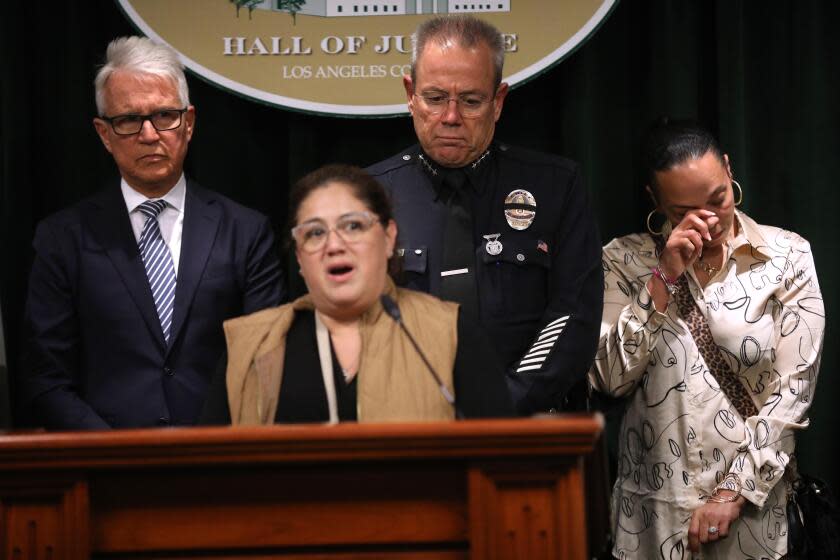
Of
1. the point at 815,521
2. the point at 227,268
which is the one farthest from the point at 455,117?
the point at 815,521

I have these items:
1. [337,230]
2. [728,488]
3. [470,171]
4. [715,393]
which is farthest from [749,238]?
[337,230]

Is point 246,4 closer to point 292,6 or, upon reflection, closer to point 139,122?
point 292,6

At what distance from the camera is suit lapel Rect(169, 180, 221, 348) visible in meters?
2.71

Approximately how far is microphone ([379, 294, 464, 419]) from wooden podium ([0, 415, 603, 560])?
274 mm

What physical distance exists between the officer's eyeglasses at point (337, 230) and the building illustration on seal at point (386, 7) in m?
1.36

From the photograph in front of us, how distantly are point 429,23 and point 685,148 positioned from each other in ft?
2.48

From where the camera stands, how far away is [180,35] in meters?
3.40

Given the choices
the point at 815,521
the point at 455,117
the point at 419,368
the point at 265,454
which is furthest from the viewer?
the point at 815,521

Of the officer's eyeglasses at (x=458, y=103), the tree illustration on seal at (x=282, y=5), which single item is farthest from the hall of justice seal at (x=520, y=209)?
the tree illustration on seal at (x=282, y=5)

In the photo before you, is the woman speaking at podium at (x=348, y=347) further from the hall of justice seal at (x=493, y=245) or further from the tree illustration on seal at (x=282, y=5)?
the tree illustration on seal at (x=282, y=5)

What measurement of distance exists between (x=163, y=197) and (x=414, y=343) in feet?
3.27

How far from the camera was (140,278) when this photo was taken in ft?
8.96

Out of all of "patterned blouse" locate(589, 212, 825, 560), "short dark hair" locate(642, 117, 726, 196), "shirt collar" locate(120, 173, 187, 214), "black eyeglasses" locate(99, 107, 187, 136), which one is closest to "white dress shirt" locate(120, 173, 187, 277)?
"shirt collar" locate(120, 173, 187, 214)

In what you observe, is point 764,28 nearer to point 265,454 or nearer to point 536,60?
point 536,60
